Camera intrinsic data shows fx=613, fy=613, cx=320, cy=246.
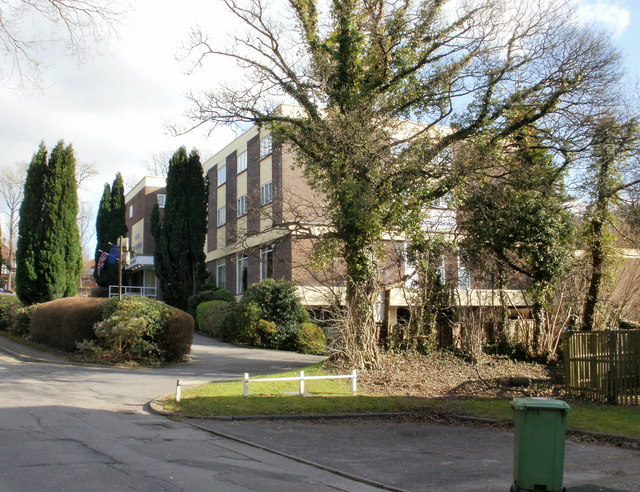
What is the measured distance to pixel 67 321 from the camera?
69.8 ft

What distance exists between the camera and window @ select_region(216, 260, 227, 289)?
125 ft

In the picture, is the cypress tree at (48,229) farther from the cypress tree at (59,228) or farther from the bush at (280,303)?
the bush at (280,303)

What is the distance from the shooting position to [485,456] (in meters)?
9.11

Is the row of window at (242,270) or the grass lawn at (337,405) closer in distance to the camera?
the grass lawn at (337,405)

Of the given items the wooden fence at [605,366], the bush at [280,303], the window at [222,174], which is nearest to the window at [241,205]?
the window at [222,174]

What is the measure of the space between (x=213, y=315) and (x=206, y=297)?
3820mm

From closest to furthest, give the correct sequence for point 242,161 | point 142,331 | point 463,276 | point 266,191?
1. point 142,331
2. point 463,276
3. point 266,191
4. point 242,161

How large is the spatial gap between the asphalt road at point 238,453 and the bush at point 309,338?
11.6 m

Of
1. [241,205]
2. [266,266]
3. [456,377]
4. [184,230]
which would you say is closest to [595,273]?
[456,377]

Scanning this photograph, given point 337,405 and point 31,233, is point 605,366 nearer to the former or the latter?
point 337,405

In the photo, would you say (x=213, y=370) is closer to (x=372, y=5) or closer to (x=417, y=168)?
(x=417, y=168)

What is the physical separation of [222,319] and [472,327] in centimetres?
1211

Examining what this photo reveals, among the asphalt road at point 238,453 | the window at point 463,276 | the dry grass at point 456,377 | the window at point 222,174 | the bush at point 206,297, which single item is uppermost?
the window at point 222,174

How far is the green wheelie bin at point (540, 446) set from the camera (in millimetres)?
6633
